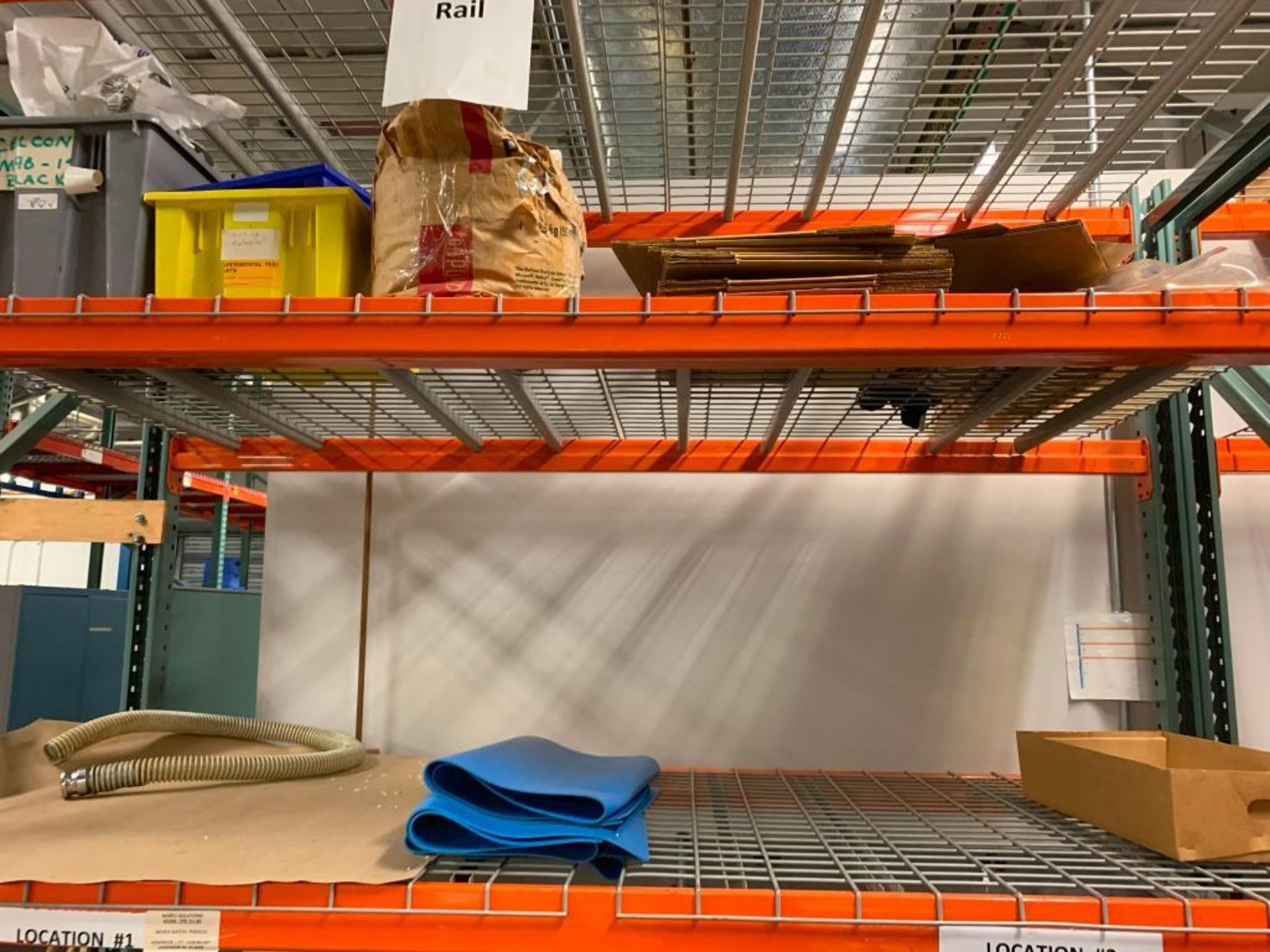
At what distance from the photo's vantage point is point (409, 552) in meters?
1.48

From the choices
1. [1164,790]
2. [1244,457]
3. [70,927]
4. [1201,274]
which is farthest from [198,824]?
[1244,457]

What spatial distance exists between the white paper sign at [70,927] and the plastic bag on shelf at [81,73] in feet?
2.59

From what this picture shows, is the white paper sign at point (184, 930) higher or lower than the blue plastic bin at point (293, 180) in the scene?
lower

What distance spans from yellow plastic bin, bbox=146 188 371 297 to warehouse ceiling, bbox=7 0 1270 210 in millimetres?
198

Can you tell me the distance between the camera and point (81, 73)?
935 mm

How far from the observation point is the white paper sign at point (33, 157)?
2.98ft

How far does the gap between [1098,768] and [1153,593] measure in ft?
1.74

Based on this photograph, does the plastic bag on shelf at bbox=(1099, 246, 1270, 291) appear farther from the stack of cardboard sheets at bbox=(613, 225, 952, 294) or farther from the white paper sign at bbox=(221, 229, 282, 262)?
the white paper sign at bbox=(221, 229, 282, 262)

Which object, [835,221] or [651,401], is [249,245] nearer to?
[651,401]

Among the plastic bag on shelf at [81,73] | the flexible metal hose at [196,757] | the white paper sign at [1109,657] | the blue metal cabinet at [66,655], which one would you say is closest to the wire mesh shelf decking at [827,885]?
the flexible metal hose at [196,757]

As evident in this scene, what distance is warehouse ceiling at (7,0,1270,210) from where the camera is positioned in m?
0.93

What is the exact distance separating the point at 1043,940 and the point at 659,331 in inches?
24.4

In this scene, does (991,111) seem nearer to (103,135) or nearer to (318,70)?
(318,70)

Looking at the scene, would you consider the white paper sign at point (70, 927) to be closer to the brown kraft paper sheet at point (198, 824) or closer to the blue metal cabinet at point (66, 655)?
the brown kraft paper sheet at point (198, 824)
